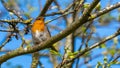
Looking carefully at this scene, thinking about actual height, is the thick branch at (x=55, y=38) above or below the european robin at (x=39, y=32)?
below

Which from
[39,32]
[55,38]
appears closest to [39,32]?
[39,32]

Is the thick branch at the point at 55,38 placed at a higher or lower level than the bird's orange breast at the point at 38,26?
lower

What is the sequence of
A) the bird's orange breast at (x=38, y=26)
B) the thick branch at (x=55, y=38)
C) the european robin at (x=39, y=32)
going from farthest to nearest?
the european robin at (x=39, y=32), the bird's orange breast at (x=38, y=26), the thick branch at (x=55, y=38)

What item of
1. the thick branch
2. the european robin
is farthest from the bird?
the thick branch

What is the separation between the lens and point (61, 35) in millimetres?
3055

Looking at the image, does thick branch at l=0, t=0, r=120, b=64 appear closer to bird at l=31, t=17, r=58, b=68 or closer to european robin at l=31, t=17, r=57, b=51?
bird at l=31, t=17, r=58, b=68

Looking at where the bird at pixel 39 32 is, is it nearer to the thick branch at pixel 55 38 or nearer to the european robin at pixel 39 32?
the european robin at pixel 39 32

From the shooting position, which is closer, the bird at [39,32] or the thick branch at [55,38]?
the thick branch at [55,38]

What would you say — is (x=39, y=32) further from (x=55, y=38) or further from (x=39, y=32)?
(x=55, y=38)

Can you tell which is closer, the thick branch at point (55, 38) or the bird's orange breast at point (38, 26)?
the thick branch at point (55, 38)

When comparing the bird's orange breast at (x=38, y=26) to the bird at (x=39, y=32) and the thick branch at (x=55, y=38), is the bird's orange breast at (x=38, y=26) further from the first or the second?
the thick branch at (x=55, y=38)

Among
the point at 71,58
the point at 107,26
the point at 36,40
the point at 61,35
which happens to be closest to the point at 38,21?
the point at 36,40

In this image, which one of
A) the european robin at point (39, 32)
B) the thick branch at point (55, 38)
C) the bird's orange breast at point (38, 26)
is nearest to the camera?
the thick branch at point (55, 38)

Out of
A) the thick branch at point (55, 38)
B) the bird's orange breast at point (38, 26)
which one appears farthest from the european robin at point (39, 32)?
the thick branch at point (55, 38)
